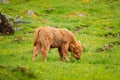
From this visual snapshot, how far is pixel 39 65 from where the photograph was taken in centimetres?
2092

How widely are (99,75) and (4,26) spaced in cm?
2532

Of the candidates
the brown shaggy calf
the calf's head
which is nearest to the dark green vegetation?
the calf's head

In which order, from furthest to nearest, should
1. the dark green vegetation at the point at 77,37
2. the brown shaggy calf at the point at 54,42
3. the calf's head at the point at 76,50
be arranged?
1. the calf's head at the point at 76,50
2. the brown shaggy calf at the point at 54,42
3. the dark green vegetation at the point at 77,37

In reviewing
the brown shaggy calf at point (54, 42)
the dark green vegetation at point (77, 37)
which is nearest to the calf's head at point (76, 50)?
the brown shaggy calf at point (54, 42)

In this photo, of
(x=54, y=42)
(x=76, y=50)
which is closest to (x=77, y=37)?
(x=76, y=50)

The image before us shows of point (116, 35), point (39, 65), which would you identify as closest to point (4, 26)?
point (116, 35)

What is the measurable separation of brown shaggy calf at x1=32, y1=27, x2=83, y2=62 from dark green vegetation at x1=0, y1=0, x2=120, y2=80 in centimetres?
69

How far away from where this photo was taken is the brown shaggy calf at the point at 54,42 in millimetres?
23422

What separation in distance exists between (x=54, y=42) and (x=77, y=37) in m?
16.7

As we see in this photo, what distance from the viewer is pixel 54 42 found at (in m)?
24.5

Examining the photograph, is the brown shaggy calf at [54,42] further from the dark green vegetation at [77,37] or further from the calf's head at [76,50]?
the dark green vegetation at [77,37]

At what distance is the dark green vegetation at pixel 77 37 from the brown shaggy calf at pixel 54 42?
688 millimetres

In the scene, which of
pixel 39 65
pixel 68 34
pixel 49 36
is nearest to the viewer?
pixel 39 65

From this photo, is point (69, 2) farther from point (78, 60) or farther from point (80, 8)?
point (78, 60)
